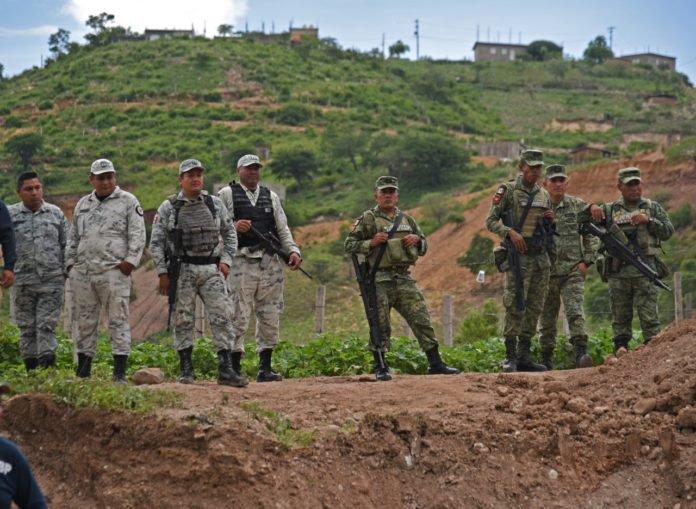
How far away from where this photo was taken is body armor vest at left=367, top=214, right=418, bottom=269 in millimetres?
8922

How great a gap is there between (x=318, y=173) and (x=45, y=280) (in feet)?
170

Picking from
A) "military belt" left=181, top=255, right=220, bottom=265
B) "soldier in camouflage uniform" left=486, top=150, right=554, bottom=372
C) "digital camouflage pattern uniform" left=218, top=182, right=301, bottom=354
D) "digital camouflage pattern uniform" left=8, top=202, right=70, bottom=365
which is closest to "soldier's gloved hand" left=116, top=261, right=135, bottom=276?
"military belt" left=181, top=255, right=220, bottom=265

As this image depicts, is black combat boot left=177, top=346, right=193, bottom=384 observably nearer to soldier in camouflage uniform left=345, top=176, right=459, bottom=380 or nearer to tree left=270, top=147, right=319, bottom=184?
soldier in camouflage uniform left=345, top=176, right=459, bottom=380

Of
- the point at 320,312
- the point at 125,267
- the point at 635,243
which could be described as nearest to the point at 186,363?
the point at 125,267

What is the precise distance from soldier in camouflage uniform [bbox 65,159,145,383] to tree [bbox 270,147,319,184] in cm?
5034

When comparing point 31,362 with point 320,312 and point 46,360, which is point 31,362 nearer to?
point 46,360

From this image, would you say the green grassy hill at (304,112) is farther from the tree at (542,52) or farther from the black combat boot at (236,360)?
the black combat boot at (236,360)

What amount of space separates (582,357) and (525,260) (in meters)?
1.22

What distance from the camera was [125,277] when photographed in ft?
27.0

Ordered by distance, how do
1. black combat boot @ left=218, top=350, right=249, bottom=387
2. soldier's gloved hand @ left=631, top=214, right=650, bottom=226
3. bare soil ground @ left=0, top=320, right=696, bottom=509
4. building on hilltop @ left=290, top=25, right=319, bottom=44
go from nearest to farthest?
bare soil ground @ left=0, top=320, right=696, bottom=509
black combat boot @ left=218, top=350, right=249, bottom=387
soldier's gloved hand @ left=631, top=214, right=650, bottom=226
building on hilltop @ left=290, top=25, right=319, bottom=44

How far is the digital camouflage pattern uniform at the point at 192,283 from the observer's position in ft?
26.8

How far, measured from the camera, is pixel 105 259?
8117mm

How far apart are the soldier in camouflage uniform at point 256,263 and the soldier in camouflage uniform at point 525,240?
1.99 meters

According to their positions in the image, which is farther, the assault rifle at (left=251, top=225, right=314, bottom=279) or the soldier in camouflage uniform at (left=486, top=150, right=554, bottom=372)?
the soldier in camouflage uniform at (left=486, top=150, right=554, bottom=372)
